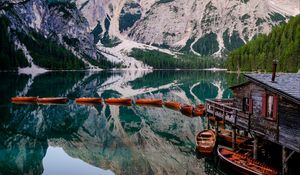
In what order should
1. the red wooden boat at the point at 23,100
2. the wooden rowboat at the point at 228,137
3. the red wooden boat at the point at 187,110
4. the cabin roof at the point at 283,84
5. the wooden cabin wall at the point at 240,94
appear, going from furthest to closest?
the red wooden boat at the point at 23,100 → the red wooden boat at the point at 187,110 → the wooden rowboat at the point at 228,137 → the wooden cabin wall at the point at 240,94 → the cabin roof at the point at 283,84

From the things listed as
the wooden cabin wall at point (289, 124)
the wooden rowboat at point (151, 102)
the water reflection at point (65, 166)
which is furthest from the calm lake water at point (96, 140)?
the wooden cabin wall at point (289, 124)

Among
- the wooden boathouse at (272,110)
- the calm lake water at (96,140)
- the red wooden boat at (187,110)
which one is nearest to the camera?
the wooden boathouse at (272,110)

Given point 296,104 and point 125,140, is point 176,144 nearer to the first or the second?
point 125,140

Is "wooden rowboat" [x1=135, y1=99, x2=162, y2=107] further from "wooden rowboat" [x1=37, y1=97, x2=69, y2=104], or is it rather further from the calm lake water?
"wooden rowboat" [x1=37, y1=97, x2=69, y2=104]

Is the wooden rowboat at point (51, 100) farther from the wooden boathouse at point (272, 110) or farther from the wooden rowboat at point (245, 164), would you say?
the wooden rowboat at point (245, 164)

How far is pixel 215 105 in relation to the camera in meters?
48.4

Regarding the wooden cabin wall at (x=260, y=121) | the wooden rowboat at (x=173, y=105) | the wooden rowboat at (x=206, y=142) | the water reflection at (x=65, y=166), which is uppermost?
the wooden cabin wall at (x=260, y=121)

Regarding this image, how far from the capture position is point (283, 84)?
31.9 metres

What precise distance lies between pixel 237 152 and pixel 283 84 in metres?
9.17

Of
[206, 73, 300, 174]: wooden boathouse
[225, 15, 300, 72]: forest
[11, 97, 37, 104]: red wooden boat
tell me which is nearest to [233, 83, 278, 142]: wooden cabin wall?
[206, 73, 300, 174]: wooden boathouse

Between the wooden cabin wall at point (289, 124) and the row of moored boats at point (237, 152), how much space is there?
294 cm

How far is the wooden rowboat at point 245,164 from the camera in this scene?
101 ft

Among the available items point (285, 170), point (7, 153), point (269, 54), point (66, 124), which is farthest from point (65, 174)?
point (269, 54)

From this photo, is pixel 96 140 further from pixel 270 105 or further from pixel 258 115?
pixel 270 105
